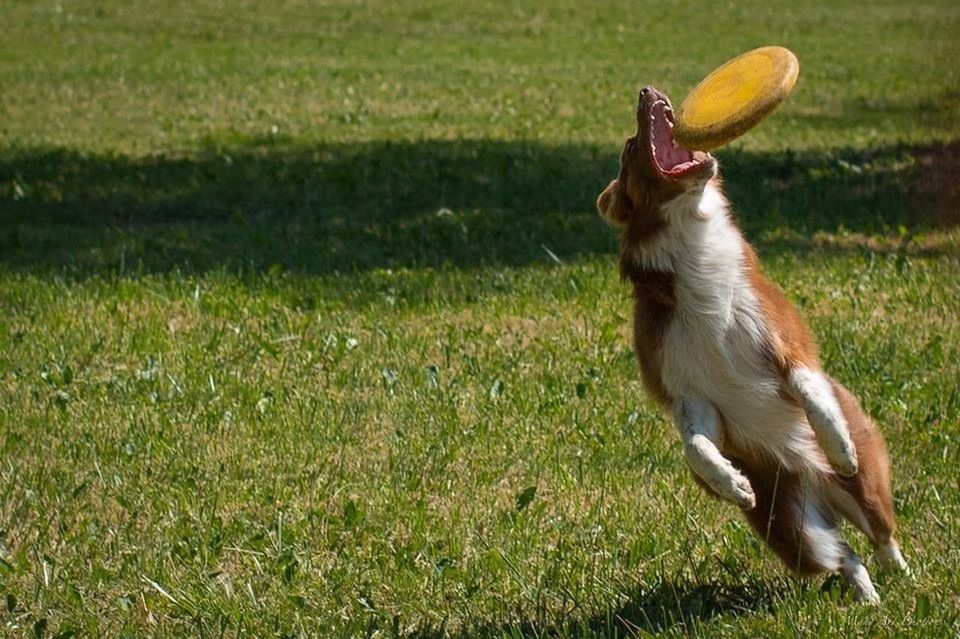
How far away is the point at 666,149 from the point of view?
4980mm

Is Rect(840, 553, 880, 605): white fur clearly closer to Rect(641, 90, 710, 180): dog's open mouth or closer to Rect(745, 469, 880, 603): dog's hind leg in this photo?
Rect(745, 469, 880, 603): dog's hind leg

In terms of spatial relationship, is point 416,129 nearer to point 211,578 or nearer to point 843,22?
point 211,578

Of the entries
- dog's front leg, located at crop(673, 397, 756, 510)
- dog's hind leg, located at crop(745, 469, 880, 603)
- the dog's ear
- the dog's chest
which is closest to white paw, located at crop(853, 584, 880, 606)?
dog's hind leg, located at crop(745, 469, 880, 603)

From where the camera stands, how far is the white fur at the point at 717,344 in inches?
192

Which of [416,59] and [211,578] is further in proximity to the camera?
[416,59]

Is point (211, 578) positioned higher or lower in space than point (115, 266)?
higher

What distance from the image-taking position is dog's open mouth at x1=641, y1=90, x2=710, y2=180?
4.87 metres

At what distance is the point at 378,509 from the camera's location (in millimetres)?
5879

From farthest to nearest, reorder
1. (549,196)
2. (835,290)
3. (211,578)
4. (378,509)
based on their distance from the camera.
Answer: (549,196)
(835,290)
(378,509)
(211,578)

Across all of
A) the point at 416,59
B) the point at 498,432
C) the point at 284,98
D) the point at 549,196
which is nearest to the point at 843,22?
the point at 416,59

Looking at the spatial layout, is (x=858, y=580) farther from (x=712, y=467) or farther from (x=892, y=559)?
(x=712, y=467)

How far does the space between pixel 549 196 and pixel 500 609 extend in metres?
7.07

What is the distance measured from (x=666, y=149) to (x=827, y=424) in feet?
3.27

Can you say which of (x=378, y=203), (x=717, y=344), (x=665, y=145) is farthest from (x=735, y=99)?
(x=378, y=203)
